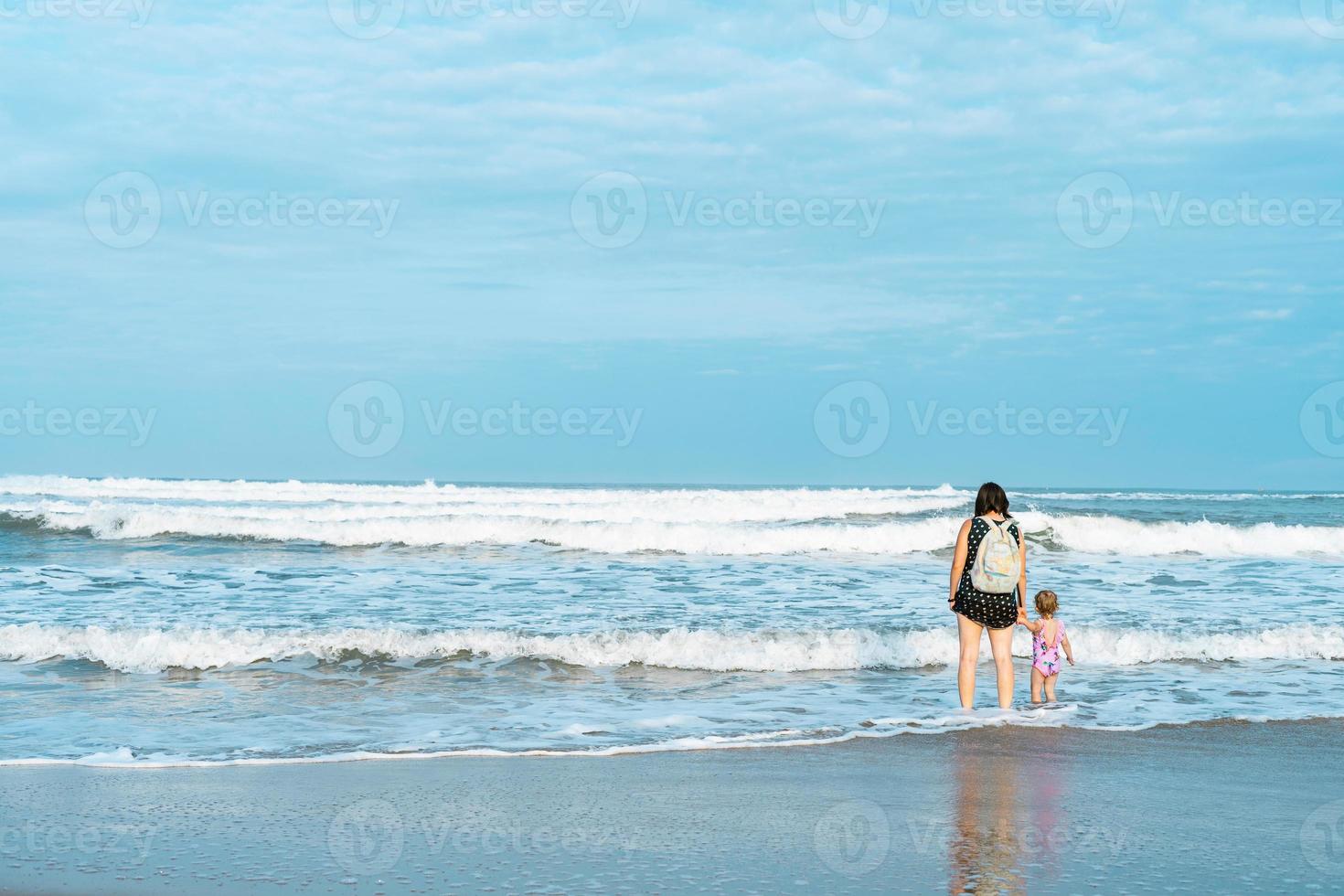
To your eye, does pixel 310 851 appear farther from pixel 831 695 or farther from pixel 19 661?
pixel 19 661

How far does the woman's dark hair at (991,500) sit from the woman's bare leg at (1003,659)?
858 millimetres

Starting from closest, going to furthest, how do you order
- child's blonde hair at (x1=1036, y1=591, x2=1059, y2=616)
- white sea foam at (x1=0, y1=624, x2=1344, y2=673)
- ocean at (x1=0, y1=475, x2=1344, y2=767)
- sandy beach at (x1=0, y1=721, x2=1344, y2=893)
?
sandy beach at (x1=0, y1=721, x2=1344, y2=893), ocean at (x1=0, y1=475, x2=1344, y2=767), child's blonde hair at (x1=1036, y1=591, x2=1059, y2=616), white sea foam at (x1=0, y1=624, x2=1344, y2=673)

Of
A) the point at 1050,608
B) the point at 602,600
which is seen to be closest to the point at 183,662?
the point at 602,600

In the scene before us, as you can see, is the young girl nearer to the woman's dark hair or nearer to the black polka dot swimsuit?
the black polka dot swimsuit

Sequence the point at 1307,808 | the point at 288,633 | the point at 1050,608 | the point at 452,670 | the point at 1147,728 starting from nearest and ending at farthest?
1. the point at 1307,808
2. the point at 1147,728
3. the point at 1050,608
4. the point at 452,670
5. the point at 288,633

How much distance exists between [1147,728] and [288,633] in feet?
24.9

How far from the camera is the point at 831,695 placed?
890 cm

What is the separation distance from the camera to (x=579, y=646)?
34.3 ft

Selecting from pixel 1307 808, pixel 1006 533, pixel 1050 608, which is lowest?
pixel 1307 808

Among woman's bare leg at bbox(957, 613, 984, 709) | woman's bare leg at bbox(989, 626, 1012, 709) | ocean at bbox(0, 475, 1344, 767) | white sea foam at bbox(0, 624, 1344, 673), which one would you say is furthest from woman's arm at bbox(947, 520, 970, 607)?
white sea foam at bbox(0, 624, 1344, 673)

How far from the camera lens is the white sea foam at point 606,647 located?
397 inches

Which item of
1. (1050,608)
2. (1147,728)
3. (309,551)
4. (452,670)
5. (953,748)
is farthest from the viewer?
(309,551)

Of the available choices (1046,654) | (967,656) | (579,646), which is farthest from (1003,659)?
(579,646)

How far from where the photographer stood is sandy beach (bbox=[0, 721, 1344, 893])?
4340 millimetres
